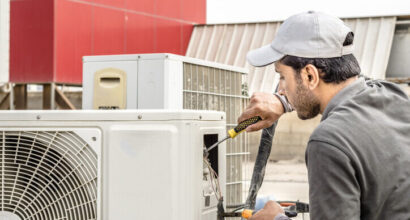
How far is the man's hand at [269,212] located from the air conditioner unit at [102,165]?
0.78 feet

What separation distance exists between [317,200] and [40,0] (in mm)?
13543

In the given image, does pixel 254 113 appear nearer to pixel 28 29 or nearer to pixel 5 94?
pixel 28 29

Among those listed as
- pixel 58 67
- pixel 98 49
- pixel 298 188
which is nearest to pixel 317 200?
pixel 298 188

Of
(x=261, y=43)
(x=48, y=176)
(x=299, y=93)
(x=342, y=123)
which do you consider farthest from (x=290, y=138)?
(x=342, y=123)

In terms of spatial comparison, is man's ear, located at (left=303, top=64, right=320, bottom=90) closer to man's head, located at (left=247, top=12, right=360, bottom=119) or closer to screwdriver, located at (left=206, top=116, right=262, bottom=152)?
man's head, located at (left=247, top=12, right=360, bottom=119)

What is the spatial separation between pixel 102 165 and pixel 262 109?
672 mm

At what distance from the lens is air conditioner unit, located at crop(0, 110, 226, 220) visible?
7.13 feet

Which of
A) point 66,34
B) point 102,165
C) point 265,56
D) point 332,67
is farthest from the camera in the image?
point 66,34

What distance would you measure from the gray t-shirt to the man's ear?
116 millimetres

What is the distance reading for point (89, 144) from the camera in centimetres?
222

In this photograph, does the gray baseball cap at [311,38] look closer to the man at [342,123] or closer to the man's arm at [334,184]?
the man at [342,123]

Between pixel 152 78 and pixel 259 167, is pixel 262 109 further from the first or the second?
pixel 152 78

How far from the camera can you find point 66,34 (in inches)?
576

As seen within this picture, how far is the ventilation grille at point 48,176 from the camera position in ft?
7.36
